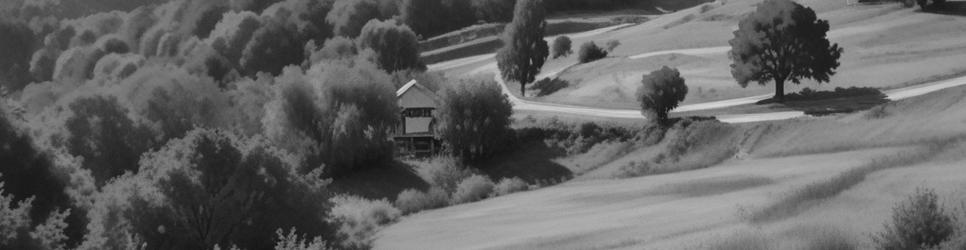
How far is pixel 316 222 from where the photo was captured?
37.7 m

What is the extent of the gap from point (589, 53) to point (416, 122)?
28955mm

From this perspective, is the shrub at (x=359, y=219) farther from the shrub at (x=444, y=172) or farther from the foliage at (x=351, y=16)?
the foliage at (x=351, y=16)

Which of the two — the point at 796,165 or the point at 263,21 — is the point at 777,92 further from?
the point at 263,21

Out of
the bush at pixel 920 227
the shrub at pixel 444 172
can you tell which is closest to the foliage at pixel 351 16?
the shrub at pixel 444 172

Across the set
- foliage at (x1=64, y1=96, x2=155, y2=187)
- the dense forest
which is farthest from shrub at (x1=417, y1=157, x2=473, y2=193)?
foliage at (x1=64, y1=96, x2=155, y2=187)

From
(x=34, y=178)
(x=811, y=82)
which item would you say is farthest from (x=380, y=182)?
(x=34, y=178)

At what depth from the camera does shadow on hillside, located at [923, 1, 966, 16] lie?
92.6m

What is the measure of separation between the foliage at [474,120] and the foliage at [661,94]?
1088 cm

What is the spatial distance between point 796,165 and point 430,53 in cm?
9218

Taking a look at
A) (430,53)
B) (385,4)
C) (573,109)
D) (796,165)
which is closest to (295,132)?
(573,109)

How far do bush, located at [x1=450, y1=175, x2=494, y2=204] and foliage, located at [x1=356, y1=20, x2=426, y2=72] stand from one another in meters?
49.0

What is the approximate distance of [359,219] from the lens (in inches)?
1859

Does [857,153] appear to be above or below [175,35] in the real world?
below

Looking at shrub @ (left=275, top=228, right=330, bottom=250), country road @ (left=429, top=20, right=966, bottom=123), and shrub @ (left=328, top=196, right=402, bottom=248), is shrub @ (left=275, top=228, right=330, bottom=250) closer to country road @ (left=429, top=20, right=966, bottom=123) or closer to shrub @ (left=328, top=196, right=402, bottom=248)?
shrub @ (left=328, top=196, right=402, bottom=248)
